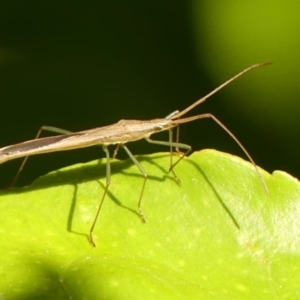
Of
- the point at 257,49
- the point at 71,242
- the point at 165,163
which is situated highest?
the point at 257,49

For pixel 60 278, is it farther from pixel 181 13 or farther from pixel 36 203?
pixel 181 13

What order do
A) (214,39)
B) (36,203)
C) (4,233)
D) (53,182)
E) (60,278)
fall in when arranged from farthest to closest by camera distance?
1. (214,39)
2. (53,182)
3. (36,203)
4. (4,233)
5. (60,278)

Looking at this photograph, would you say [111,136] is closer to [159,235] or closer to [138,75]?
[138,75]

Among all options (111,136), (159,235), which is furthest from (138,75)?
(159,235)

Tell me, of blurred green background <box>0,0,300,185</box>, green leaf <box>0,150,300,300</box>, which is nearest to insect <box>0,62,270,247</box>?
blurred green background <box>0,0,300,185</box>

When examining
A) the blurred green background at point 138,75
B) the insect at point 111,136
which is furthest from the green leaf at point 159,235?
the blurred green background at point 138,75

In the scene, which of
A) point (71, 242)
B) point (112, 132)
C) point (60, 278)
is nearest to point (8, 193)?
point (71, 242)

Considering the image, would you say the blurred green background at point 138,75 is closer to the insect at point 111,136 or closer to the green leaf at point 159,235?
the insect at point 111,136
